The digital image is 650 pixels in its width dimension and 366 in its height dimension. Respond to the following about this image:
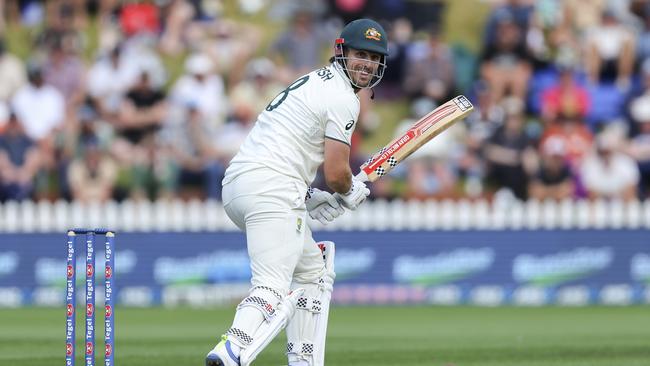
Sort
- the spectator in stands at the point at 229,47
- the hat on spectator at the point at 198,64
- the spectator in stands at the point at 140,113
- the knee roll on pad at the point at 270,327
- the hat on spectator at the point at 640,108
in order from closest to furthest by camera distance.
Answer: the knee roll on pad at the point at 270,327
the spectator in stands at the point at 140,113
the hat on spectator at the point at 198,64
the hat on spectator at the point at 640,108
the spectator in stands at the point at 229,47

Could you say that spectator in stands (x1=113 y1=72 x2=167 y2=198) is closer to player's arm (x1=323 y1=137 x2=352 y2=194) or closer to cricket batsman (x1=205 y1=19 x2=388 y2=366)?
cricket batsman (x1=205 y1=19 x2=388 y2=366)

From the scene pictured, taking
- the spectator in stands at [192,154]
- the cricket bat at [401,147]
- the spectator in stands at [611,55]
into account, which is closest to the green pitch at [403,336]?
the cricket bat at [401,147]

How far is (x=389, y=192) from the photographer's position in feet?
56.5

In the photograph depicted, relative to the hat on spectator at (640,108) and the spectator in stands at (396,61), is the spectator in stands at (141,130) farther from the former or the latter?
the hat on spectator at (640,108)

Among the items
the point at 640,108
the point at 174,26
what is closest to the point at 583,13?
the point at 640,108

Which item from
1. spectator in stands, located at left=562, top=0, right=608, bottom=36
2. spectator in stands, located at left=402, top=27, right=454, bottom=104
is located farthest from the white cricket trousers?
spectator in stands, located at left=562, top=0, right=608, bottom=36

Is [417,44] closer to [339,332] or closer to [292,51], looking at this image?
[292,51]

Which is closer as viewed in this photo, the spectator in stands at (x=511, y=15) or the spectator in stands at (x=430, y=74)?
the spectator in stands at (x=430, y=74)

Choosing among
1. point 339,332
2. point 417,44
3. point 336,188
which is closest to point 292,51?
point 417,44

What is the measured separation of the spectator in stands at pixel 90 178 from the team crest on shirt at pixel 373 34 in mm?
9496

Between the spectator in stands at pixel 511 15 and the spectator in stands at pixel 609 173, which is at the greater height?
the spectator in stands at pixel 511 15

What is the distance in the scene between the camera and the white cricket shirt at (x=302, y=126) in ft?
24.2

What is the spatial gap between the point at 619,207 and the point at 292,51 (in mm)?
4607

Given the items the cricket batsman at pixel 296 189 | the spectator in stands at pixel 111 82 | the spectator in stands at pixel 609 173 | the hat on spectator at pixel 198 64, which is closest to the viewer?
the cricket batsman at pixel 296 189
